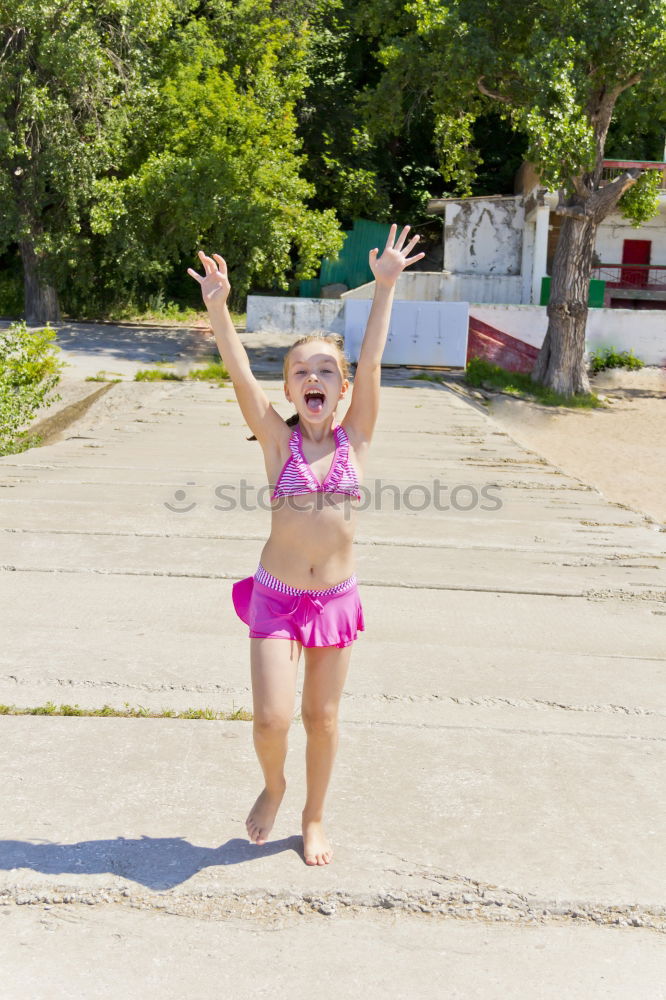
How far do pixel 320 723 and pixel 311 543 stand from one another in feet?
1.70

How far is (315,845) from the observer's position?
2.85 meters

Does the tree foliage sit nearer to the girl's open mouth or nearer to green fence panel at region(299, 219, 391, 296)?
green fence panel at region(299, 219, 391, 296)

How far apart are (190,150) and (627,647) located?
75.4 ft

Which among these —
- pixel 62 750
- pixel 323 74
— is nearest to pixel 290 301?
pixel 323 74

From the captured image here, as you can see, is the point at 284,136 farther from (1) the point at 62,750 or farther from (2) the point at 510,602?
(1) the point at 62,750

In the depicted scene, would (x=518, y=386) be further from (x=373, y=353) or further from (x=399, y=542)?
(x=373, y=353)

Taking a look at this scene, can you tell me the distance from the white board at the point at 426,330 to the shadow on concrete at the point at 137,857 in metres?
21.5

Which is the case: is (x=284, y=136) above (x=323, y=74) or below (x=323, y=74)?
below

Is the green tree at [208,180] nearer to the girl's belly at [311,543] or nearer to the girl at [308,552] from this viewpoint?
the girl at [308,552]

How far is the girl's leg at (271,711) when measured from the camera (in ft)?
9.29

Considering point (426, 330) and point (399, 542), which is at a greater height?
point (426, 330)

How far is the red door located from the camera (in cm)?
3112

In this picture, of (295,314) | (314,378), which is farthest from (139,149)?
(314,378)

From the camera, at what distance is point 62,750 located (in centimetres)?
343
